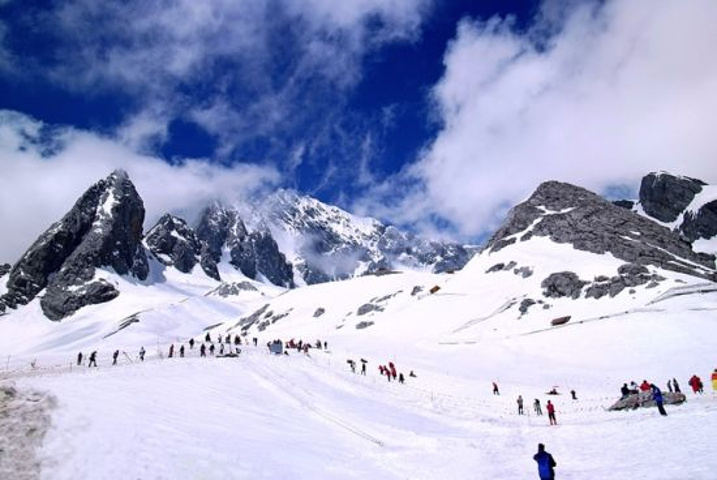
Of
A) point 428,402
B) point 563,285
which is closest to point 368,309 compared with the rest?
point 563,285

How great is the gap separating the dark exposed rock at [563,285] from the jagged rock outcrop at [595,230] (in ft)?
60.8

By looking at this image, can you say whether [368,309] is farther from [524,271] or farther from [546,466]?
[546,466]

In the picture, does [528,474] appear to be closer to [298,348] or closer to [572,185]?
[298,348]

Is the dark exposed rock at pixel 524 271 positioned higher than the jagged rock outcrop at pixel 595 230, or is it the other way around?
the jagged rock outcrop at pixel 595 230

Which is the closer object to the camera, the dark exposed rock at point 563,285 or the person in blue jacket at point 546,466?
the person in blue jacket at point 546,466

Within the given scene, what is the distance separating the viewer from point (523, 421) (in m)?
33.3

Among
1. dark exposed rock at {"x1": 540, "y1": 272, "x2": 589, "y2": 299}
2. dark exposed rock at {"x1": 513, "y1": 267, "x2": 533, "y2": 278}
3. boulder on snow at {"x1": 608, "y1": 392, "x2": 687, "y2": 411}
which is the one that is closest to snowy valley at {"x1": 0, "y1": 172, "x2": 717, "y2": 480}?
dark exposed rock at {"x1": 540, "y1": 272, "x2": 589, "y2": 299}

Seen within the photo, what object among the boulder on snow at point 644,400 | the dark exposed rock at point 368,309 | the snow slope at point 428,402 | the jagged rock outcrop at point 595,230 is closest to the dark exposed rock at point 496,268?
the jagged rock outcrop at point 595,230

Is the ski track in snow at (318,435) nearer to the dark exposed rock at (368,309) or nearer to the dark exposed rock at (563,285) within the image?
the dark exposed rock at (563,285)

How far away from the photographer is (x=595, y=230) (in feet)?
391

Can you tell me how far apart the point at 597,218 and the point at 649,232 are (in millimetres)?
10885

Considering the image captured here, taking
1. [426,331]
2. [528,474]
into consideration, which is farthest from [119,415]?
[426,331]

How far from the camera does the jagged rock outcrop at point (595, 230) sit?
4218 inches

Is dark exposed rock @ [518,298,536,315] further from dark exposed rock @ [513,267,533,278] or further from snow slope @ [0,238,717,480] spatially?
dark exposed rock @ [513,267,533,278]
